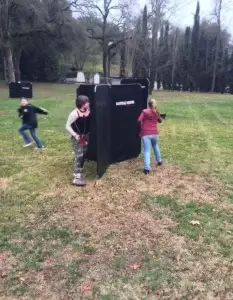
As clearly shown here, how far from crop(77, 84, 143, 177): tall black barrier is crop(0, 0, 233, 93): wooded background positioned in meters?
30.1

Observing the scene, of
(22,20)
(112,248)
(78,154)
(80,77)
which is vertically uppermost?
(22,20)

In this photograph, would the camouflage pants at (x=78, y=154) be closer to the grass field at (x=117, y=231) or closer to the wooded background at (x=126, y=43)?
the grass field at (x=117, y=231)

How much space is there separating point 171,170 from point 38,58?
4482 centimetres

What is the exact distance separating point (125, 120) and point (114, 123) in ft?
1.17

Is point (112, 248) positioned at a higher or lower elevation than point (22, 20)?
lower

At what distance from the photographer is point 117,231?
4824 millimetres

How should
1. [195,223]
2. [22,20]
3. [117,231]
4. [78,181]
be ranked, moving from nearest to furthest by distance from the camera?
[117,231] < [195,223] < [78,181] < [22,20]

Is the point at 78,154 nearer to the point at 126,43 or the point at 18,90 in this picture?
the point at 18,90

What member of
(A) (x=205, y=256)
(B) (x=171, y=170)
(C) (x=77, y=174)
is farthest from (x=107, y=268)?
(B) (x=171, y=170)

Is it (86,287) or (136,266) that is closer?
(86,287)

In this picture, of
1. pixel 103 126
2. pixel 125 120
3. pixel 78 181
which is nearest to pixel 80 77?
pixel 125 120

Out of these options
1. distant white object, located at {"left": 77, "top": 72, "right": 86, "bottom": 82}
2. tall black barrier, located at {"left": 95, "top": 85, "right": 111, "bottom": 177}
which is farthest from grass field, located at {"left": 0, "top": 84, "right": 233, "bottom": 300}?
distant white object, located at {"left": 77, "top": 72, "right": 86, "bottom": 82}

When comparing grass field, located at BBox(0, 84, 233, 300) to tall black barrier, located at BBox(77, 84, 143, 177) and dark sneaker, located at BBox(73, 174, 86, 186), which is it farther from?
tall black barrier, located at BBox(77, 84, 143, 177)

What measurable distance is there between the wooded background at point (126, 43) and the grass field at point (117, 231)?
3123 centimetres
